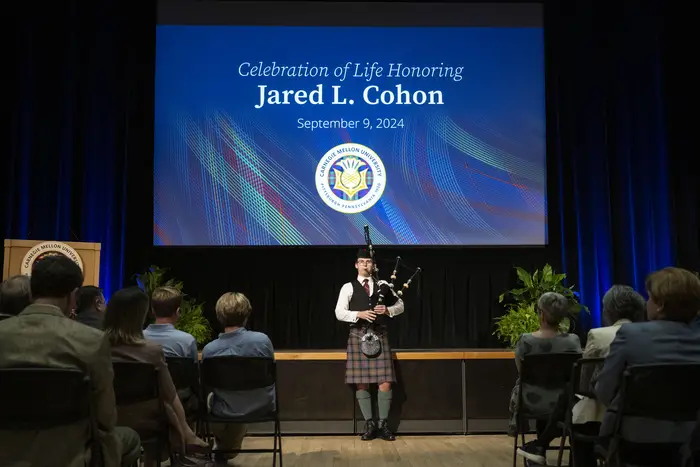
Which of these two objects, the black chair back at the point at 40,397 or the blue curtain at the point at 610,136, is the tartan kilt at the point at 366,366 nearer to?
the blue curtain at the point at 610,136

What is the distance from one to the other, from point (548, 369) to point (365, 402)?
7.70ft

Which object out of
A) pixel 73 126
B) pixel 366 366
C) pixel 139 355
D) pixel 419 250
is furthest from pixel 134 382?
pixel 73 126

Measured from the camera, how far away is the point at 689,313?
8.23ft

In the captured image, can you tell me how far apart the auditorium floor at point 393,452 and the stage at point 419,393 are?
0.45ft

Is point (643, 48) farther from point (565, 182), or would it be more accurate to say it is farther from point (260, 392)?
point (260, 392)

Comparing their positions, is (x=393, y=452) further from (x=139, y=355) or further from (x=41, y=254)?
(x=41, y=254)

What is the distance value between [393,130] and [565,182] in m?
1.99

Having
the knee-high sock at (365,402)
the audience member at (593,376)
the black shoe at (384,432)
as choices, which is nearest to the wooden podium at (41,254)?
the knee-high sock at (365,402)

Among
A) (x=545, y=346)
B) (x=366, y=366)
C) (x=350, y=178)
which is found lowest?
(x=366, y=366)

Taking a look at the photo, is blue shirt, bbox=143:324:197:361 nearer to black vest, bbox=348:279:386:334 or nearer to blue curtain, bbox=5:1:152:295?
black vest, bbox=348:279:386:334

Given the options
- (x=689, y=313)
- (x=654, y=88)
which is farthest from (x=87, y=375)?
(x=654, y=88)

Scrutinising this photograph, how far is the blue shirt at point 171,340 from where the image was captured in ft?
12.3

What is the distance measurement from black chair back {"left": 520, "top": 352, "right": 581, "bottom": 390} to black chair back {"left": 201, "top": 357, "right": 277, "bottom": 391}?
1.36m

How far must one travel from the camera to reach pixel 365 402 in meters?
5.69
